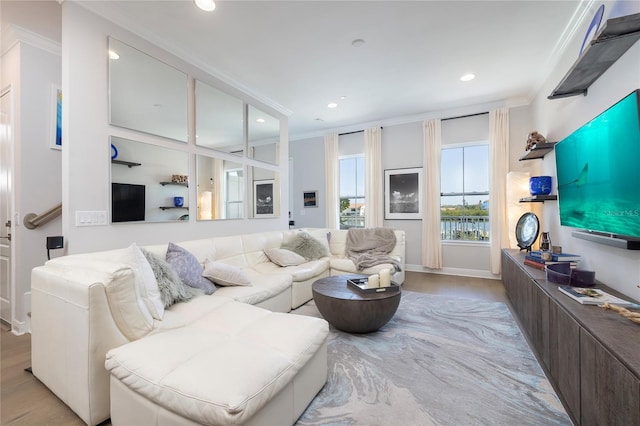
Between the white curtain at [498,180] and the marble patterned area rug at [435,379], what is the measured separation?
212 cm

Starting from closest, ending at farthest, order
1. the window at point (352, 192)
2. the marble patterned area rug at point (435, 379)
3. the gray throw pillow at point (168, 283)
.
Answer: the marble patterned area rug at point (435, 379)
the gray throw pillow at point (168, 283)
the window at point (352, 192)

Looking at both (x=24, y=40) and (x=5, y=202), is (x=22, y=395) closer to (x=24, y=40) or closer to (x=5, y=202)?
(x=5, y=202)

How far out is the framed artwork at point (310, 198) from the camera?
625cm

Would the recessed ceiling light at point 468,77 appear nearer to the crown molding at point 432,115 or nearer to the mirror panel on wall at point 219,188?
the crown molding at point 432,115

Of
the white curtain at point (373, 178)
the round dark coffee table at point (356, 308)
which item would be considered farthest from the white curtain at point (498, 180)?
the round dark coffee table at point (356, 308)

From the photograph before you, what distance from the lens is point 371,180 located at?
5.53 metres

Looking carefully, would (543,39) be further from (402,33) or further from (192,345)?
(192,345)

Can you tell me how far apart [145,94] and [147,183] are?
93 centimetres

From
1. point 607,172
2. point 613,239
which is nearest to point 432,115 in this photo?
point 607,172

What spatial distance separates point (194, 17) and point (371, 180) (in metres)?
3.95

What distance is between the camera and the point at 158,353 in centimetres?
128

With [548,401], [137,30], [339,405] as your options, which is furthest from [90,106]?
[548,401]

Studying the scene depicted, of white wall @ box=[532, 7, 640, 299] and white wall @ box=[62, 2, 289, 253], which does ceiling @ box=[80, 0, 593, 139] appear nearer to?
white wall @ box=[62, 2, 289, 253]

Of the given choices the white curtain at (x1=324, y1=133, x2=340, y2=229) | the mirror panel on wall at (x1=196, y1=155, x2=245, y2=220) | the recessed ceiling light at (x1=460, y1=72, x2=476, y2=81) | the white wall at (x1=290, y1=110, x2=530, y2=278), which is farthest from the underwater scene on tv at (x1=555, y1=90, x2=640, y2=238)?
the white curtain at (x1=324, y1=133, x2=340, y2=229)
